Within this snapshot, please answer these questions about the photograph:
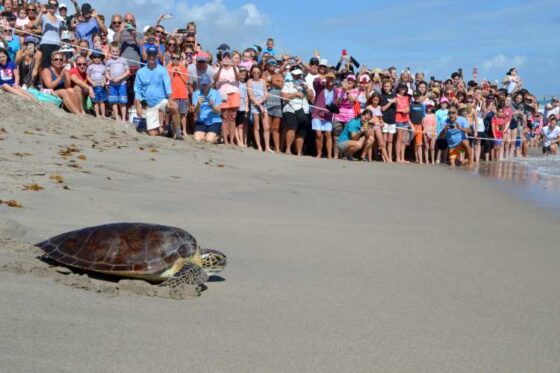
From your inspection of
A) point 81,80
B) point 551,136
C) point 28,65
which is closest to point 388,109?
A: point 81,80

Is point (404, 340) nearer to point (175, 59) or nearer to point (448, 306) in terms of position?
point (448, 306)

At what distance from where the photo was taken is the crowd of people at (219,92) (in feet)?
37.6

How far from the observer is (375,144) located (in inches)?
556

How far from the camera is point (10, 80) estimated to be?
10.9m

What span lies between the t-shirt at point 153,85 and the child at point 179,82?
0.42 m

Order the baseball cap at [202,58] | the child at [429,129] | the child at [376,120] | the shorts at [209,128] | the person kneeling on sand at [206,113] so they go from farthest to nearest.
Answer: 1. the child at [429,129]
2. the child at [376,120]
3. the shorts at [209,128]
4. the person kneeling on sand at [206,113]
5. the baseball cap at [202,58]

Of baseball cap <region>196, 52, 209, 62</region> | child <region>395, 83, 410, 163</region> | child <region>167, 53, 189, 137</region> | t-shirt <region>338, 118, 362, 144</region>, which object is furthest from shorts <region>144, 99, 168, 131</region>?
child <region>395, 83, 410, 163</region>

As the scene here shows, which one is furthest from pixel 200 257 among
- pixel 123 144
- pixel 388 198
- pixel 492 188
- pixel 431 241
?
pixel 492 188

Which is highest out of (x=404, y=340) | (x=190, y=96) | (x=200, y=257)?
(x=190, y=96)

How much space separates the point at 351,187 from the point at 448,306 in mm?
5039

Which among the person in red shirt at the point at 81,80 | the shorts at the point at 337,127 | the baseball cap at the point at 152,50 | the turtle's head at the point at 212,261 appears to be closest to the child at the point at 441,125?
the shorts at the point at 337,127

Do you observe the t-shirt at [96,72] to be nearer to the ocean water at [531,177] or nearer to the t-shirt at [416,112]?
the t-shirt at [416,112]

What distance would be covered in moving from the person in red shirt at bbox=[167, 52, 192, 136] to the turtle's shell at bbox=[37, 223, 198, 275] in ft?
26.0

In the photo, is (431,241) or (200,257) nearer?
(200,257)
